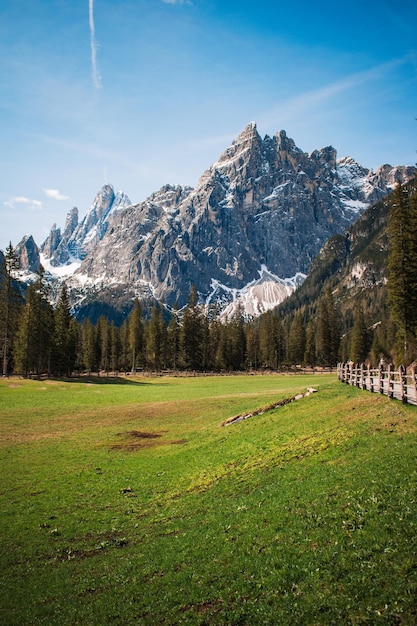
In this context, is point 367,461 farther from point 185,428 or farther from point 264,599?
point 185,428

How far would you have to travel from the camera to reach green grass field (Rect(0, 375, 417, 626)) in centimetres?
907

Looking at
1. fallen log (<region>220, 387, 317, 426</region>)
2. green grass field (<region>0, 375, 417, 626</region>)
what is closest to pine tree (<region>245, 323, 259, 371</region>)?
fallen log (<region>220, 387, 317, 426</region>)

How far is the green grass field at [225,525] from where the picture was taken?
907 cm

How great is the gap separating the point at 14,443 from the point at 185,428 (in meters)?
13.4

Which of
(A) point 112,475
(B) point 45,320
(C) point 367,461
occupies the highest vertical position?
(B) point 45,320

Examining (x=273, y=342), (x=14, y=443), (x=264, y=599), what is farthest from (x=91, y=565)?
(x=273, y=342)

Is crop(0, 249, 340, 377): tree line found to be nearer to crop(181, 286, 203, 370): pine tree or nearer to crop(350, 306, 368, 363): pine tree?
crop(181, 286, 203, 370): pine tree

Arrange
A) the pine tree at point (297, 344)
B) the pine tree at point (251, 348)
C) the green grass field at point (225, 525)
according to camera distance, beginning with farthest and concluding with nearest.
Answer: the pine tree at point (251, 348) < the pine tree at point (297, 344) < the green grass field at point (225, 525)

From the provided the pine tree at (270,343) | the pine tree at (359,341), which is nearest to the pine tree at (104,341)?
the pine tree at (270,343)

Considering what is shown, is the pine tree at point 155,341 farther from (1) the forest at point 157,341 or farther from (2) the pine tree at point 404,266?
(2) the pine tree at point 404,266

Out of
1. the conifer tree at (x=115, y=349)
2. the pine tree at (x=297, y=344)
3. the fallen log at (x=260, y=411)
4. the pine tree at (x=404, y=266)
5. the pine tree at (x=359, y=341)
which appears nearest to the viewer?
the fallen log at (x=260, y=411)

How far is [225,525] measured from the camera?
1381cm

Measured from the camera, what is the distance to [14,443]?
28.7m

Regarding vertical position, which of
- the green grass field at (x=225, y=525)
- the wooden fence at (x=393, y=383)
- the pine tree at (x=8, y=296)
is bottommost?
the green grass field at (x=225, y=525)
